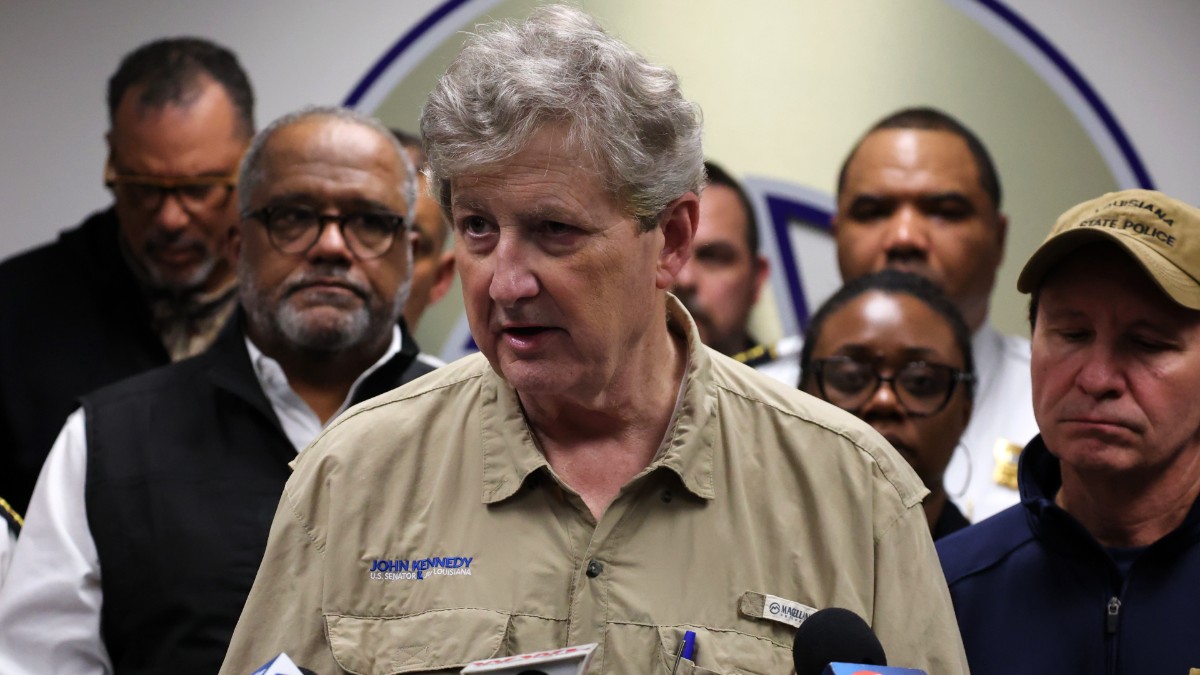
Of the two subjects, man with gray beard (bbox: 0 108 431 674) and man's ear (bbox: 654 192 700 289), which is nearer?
man's ear (bbox: 654 192 700 289)

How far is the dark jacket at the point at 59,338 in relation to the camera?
3750mm

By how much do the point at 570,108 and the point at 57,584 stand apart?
5.11 feet

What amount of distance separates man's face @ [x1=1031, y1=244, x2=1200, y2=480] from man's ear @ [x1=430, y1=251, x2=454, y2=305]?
238 centimetres

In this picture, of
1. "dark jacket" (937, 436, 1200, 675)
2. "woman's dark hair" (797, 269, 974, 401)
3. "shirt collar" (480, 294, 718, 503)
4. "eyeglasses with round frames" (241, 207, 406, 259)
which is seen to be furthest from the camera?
"woman's dark hair" (797, 269, 974, 401)

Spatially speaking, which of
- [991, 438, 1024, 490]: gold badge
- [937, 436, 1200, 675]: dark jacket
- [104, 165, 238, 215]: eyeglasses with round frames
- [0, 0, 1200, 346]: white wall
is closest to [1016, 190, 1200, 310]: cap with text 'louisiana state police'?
[937, 436, 1200, 675]: dark jacket

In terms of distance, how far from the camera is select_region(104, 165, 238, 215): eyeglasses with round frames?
4051 mm

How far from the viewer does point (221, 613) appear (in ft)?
9.69

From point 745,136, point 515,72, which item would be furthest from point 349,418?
point 745,136

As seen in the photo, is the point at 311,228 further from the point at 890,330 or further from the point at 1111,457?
the point at 1111,457

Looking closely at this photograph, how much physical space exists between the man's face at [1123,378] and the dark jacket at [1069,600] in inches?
4.2

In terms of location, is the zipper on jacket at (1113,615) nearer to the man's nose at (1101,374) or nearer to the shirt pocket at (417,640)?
the man's nose at (1101,374)

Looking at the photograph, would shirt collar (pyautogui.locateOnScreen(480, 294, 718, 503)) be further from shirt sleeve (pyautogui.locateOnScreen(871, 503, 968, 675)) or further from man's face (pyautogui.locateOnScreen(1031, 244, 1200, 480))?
man's face (pyautogui.locateOnScreen(1031, 244, 1200, 480))

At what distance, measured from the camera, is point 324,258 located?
11.2 feet

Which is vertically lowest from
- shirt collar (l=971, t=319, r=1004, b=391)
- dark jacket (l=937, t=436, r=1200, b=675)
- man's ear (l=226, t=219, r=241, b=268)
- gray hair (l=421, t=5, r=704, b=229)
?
shirt collar (l=971, t=319, r=1004, b=391)
